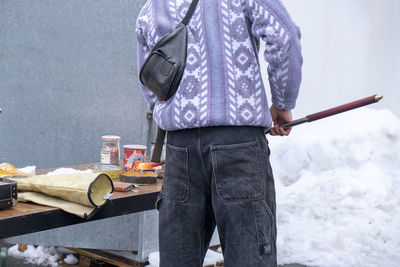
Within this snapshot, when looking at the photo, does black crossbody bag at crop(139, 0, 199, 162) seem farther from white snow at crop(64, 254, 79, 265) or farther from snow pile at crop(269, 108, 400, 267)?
snow pile at crop(269, 108, 400, 267)

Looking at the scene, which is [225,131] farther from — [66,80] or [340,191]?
[340,191]

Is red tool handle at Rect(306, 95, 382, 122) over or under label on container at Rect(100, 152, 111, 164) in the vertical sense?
over

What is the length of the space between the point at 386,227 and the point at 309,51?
11.3ft

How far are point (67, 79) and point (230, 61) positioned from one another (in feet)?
7.54

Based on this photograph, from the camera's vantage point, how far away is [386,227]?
5.23m

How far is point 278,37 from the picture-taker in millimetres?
1766

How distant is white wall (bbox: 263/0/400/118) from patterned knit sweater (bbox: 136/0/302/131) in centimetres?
614

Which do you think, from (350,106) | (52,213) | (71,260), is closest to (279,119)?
(350,106)

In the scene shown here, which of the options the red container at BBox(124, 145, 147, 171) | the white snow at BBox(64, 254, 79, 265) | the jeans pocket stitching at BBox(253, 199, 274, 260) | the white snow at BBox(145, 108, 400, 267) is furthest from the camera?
the white snow at BBox(145, 108, 400, 267)

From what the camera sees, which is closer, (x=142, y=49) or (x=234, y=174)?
(x=234, y=174)

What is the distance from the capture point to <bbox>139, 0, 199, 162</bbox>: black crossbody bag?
181 cm

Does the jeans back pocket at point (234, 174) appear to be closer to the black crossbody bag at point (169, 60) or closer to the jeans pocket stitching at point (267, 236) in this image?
the jeans pocket stitching at point (267, 236)

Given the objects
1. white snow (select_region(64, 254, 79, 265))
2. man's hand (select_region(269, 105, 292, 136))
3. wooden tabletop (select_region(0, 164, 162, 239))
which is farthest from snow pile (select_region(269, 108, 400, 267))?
man's hand (select_region(269, 105, 292, 136))

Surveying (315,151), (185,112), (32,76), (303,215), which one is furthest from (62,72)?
(315,151)
